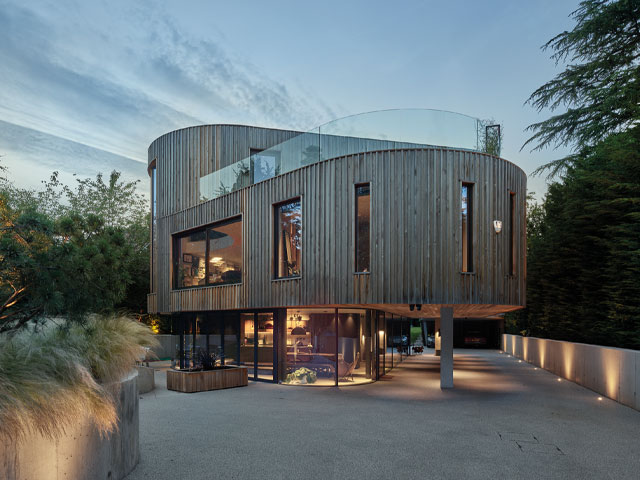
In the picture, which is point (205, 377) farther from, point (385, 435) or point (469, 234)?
point (469, 234)

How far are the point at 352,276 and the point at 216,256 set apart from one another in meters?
5.69

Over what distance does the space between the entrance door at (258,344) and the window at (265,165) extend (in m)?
4.11

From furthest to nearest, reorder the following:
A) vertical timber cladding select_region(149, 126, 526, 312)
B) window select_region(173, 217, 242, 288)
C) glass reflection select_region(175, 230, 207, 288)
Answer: glass reflection select_region(175, 230, 207, 288), window select_region(173, 217, 242, 288), vertical timber cladding select_region(149, 126, 526, 312)

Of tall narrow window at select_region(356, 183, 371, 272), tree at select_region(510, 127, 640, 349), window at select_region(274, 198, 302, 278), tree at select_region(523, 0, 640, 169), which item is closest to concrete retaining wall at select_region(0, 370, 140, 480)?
Answer: tall narrow window at select_region(356, 183, 371, 272)

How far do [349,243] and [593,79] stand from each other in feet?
39.6

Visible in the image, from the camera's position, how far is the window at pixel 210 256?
15.4 metres

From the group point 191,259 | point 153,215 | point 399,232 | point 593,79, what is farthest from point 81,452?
point 593,79

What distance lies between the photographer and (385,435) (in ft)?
24.5

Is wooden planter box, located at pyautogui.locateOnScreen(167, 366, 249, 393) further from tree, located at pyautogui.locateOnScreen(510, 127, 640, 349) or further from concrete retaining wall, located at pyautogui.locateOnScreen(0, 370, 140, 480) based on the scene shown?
tree, located at pyautogui.locateOnScreen(510, 127, 640, 349)

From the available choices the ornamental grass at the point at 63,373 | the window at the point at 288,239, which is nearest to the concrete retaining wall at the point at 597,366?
the window at the point at 288,239

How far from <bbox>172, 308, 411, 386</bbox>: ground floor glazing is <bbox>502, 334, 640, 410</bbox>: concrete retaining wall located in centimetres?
581

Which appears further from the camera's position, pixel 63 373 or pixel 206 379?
pixel 206 379

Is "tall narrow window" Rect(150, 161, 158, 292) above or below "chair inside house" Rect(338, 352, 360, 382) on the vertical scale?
above

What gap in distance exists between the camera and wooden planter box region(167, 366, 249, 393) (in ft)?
40.0
